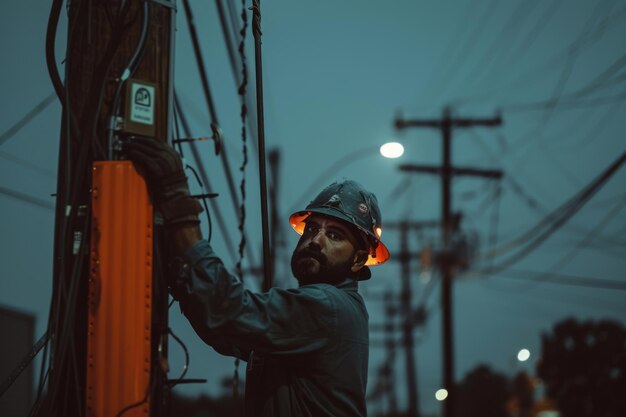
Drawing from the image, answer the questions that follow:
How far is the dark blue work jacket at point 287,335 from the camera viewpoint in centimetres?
339

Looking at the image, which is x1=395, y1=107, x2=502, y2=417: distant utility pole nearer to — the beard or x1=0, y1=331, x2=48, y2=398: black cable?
the beard

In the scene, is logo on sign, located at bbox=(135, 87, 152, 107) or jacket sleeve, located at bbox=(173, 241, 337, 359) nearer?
jacket sleeve, located at bbox=(173, 241, 337, 359)

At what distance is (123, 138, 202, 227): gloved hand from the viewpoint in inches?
136

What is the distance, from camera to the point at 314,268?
13.6 feet

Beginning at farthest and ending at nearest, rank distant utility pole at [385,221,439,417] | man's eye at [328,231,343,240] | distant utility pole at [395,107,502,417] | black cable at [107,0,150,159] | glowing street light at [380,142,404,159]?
distant utility pole at [385,221,439,417] < distant utility pole at [395,107,502,417] < glowing street light at [380,142,404,159] < man's eye at [328,231,343,240] < black cable at [107,0,150,159]

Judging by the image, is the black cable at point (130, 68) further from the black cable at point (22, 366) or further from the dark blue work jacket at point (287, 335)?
the black cable at point (22, 366)

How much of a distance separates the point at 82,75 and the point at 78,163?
17.6 inches

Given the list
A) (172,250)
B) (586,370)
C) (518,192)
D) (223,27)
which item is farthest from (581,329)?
(172,250)

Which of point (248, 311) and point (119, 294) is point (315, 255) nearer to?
point (248, 311)

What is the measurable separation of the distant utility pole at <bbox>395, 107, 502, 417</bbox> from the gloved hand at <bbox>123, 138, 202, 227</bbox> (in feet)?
57.7

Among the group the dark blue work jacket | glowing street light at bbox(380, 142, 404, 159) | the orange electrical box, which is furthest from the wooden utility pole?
glowing street light at bbox(380, 142, 404, 159)

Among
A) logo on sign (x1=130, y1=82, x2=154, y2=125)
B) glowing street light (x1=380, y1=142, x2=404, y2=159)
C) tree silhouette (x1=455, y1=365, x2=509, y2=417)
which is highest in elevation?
tree silhouette (x1=455, y1=365, x2=509, y2=417)

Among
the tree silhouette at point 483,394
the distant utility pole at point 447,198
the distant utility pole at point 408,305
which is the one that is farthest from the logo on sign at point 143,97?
the tree silhouette at point 483,394

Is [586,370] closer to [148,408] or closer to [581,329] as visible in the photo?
[581,329]
